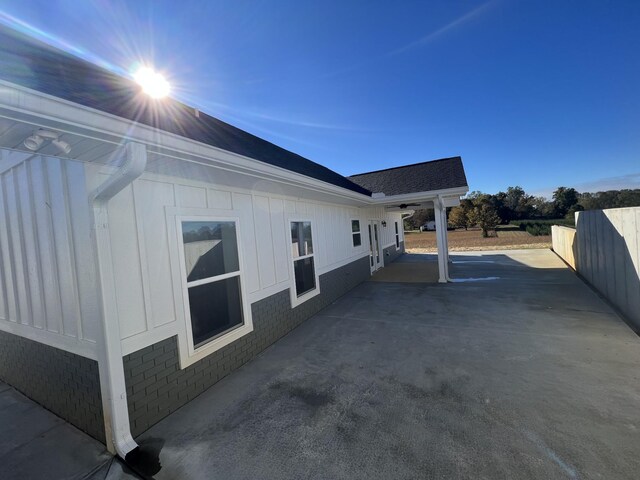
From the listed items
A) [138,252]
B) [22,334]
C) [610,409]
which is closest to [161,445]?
[138,252]

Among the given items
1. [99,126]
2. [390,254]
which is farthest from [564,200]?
[99,126]

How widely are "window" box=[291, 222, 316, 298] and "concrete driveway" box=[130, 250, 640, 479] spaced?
1123 mm

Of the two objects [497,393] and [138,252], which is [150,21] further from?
[497,393]

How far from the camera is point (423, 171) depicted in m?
9.99

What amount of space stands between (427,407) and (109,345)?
301 cm

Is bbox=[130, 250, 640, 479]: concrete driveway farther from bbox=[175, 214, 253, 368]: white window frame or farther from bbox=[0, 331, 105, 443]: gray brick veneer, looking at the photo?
bbox=[0, 331, 105, 443]: gray brick veneer

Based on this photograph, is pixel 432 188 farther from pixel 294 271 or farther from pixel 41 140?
pixel 41 140

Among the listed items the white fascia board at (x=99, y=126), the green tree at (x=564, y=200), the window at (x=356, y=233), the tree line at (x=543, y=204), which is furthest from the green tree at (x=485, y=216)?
the green tree at (x=564, y=200)

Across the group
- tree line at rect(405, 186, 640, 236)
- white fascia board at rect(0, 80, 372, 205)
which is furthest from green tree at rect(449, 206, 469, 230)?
white fascia board at rect(0, 80, 372, 205)

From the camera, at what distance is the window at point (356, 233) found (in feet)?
29.0

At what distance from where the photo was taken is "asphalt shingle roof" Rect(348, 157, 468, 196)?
823cm

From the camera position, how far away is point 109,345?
226cm

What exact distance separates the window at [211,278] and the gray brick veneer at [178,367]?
306 mm

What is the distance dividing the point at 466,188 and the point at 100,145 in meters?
8.20
